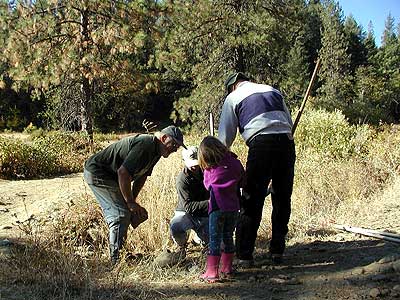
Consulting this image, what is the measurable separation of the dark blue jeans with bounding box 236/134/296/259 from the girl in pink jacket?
18cm

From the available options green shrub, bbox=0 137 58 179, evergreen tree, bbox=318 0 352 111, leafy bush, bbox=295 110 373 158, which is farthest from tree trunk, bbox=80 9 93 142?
evergreen tree, bbox=318 0 352 111

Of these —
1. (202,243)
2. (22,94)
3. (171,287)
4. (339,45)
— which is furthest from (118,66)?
(339,45)

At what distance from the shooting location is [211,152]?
3938 mm

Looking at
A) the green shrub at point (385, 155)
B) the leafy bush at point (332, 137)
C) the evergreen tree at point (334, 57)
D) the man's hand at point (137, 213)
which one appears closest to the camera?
the man's hand at point (137, 213)

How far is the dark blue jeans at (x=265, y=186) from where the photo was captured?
411 cm

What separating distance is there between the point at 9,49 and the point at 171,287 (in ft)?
38.4

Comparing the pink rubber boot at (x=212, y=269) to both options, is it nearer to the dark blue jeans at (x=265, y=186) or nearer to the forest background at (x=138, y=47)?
the dark blue jeans at (x=265, y=186)

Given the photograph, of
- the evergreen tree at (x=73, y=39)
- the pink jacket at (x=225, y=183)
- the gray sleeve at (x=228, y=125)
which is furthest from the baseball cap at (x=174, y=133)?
the evergreen tree at (x=73, y=39)

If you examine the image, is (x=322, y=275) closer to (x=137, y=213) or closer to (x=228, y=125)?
(x=228, y=125)

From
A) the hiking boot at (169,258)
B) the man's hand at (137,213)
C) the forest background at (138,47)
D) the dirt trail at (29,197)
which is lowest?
the dirt trail at (29,197)

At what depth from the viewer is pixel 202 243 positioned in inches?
201

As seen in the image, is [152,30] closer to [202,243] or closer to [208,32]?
[208,32]

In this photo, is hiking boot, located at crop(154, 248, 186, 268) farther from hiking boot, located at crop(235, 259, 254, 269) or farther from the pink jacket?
the pink jacket

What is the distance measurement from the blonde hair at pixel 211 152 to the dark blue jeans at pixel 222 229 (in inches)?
15.4
